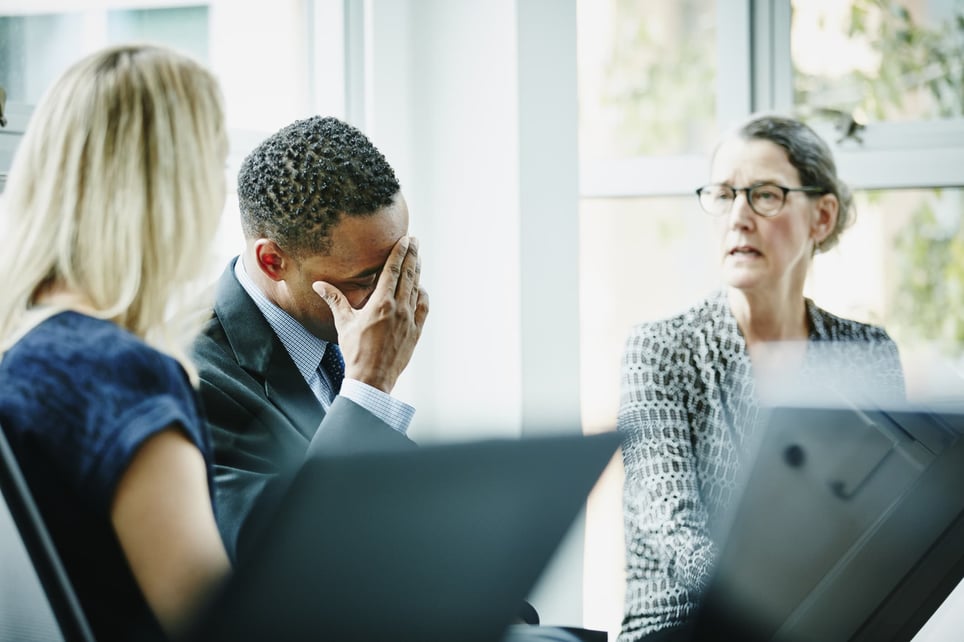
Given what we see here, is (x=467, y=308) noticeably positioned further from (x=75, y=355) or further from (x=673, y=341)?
(x=75, y=355)

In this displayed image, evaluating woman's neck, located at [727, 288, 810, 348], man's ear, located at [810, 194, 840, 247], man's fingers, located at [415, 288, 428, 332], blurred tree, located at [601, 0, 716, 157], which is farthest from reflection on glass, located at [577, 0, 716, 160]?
man's fingers, located at [415, 288, 428, 332]

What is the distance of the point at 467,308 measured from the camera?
2.37 m

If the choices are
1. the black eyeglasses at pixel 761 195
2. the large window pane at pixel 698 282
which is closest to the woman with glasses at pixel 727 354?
the black eyeglasses at pixel 761 195

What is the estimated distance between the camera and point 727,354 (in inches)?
76.1

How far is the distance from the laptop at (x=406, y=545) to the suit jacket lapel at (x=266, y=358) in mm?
633

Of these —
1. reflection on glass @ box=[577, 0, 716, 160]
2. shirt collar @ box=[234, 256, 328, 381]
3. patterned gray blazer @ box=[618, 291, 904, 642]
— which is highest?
reflection on glass @ box=[577, 0, 716, 160]

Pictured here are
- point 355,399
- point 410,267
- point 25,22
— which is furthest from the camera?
point 25,22

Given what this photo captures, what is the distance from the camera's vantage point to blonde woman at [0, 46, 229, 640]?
29.7 inches

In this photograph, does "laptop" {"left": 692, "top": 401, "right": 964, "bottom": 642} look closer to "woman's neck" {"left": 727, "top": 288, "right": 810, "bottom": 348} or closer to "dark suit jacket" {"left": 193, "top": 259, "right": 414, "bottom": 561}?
"dark suit jacket" {"left": 193, "top": 259, "right": 414, "bottom": 561}

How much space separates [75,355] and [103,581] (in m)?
0.18

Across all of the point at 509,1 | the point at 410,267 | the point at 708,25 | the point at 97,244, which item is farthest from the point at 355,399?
the point at 708,25

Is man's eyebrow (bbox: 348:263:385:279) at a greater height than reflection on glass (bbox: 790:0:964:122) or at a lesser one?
lesser

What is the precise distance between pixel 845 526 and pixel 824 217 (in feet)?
4.45

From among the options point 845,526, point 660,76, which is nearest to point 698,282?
point 660,76
